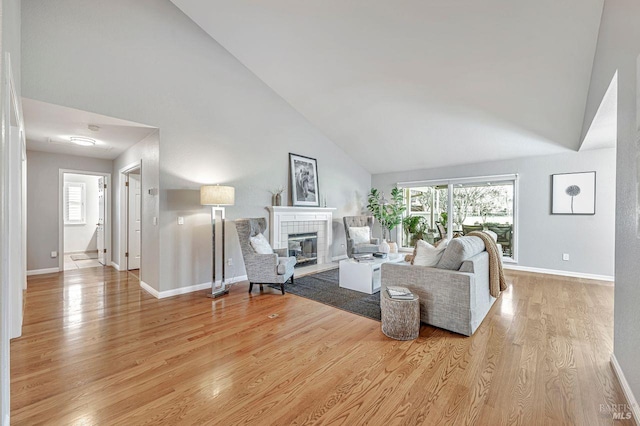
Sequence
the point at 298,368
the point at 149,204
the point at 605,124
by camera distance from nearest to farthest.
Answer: the point at 298,368 → the point at 605,124 → the point at 149,204

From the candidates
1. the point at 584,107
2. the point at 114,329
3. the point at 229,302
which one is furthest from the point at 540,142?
the point at 114,329

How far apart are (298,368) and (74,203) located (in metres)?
8.33

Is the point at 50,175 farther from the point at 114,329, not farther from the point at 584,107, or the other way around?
the point at 584,107

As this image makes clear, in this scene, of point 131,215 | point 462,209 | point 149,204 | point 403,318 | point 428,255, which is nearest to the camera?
point 403,318

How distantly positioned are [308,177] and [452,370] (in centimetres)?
426

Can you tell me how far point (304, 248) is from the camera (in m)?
5.62

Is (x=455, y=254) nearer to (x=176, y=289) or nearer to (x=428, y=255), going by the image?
(x=428, y=255)

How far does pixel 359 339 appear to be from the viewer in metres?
2.46

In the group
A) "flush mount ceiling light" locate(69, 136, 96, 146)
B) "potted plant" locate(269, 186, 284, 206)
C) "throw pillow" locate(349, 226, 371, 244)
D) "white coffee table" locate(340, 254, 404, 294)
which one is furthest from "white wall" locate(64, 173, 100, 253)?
"white coffee table" locate(340, 254, 404, 294)

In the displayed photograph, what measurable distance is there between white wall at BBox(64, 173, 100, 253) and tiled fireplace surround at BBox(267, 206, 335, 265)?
5.74m

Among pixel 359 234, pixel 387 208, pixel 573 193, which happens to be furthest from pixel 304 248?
pixel 573 193

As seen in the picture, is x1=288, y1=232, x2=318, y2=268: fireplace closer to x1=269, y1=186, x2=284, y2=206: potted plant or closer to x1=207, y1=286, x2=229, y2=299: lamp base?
x1=269, y1=186, x2=284, y2=206: potted plant

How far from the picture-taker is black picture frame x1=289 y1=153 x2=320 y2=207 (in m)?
5.27

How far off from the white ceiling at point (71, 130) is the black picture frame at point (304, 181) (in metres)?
2.39
